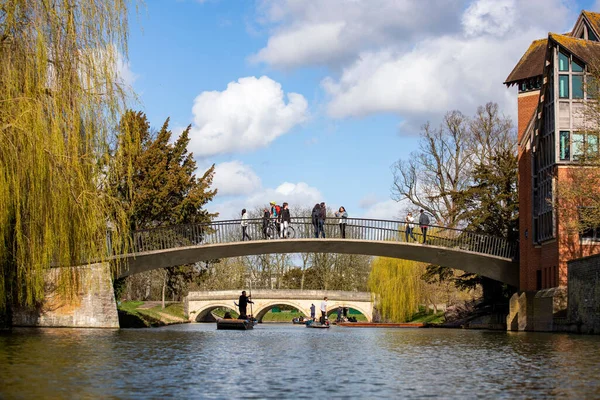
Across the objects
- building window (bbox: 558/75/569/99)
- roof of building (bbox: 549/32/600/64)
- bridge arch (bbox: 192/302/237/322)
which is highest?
roof of building (bbox: 549/32/600/64)

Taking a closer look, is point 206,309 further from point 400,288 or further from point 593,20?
point 593,20

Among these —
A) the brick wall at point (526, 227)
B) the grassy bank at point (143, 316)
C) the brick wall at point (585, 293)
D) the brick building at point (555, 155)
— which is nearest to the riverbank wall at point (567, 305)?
the brick wall at point (585, 293)

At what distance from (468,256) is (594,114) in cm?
1060

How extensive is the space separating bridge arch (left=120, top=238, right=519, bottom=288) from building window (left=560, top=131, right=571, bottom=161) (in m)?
6.36

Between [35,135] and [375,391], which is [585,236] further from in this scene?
[375,391]

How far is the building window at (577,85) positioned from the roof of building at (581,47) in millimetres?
840

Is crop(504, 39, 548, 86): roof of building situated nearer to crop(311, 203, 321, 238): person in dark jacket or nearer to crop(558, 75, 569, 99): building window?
crop(558, 75, 569, 99): building window

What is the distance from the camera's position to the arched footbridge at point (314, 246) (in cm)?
3605

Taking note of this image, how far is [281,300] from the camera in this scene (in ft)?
235

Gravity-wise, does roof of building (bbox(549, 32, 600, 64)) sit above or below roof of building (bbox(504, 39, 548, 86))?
below

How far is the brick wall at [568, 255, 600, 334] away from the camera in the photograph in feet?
Result: 92.4

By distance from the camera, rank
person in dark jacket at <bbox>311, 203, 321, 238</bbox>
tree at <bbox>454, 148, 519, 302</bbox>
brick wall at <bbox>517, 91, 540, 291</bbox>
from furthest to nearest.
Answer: tree at <bbox>454, 148, 519, 302</bbox> < brick wall at <bbox>517, 91, 540, 291</bbox> < person in dark jacket at <bbox>311, 203, 321, 238</bbox>

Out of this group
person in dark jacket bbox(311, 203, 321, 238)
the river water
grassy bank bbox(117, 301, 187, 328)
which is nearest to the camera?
the river water

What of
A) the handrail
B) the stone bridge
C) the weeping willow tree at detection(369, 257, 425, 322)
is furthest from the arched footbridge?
the stone bridge
